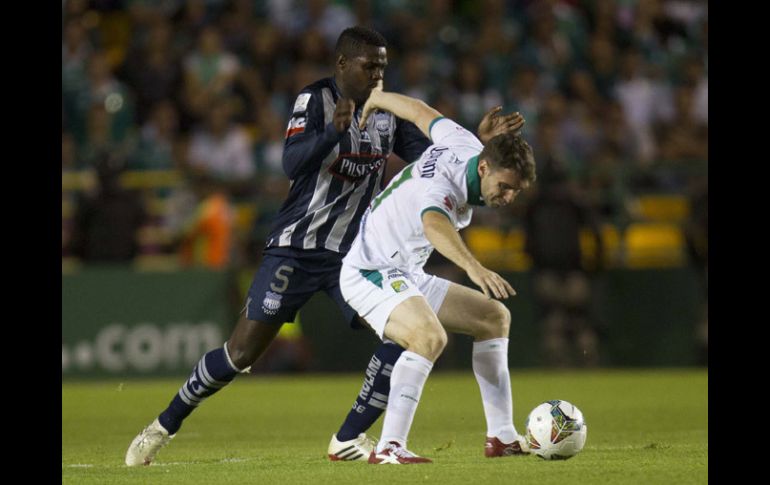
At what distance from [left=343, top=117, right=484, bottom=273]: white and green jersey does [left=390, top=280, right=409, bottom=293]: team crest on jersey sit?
0.43ft

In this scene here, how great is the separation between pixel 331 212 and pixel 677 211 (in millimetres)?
9252

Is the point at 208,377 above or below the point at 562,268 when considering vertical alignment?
below

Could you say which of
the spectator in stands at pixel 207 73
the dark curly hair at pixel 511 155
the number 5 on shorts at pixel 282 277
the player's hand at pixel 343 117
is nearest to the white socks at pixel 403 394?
the dark curly hair at pixel 511 155

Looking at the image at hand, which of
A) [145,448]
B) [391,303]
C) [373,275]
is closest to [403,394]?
[391,303]

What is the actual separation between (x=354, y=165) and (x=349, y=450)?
1724 mm

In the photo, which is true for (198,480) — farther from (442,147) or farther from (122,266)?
(122,266)

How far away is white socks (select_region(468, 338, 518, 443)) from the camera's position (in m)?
7.43

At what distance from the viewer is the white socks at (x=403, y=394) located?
22.5 ft

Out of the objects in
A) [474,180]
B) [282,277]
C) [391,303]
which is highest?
[474,180]

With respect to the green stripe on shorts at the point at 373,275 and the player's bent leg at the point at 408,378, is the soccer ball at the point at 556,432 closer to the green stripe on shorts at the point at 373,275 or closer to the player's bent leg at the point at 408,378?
the player's bent leg at the point at 408,378

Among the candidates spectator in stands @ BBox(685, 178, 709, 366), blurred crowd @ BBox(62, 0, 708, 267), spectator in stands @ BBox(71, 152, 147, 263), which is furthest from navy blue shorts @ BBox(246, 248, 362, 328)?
spectator in stands @ BBox(685, 178, 709, 366)

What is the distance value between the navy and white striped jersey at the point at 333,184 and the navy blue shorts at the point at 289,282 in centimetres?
7

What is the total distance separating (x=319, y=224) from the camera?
26.3 ft

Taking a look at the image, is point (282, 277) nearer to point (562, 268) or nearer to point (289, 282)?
point (289, 282)
